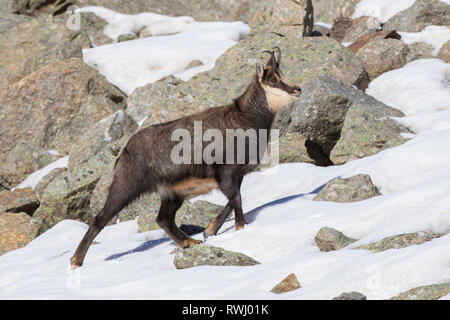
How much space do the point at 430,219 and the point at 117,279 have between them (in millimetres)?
4260

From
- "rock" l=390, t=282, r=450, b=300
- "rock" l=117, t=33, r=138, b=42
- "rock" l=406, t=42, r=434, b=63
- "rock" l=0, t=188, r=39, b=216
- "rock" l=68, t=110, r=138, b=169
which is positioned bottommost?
"rock" l=0, t=188, r=39, b=216

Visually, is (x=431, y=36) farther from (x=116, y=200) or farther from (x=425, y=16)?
(x=116, y=200)

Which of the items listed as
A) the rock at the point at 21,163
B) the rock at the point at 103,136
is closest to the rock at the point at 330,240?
the rock at the point at 103,136

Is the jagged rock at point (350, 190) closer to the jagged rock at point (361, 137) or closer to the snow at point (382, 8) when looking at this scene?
the jagged rock at point (361, 137)

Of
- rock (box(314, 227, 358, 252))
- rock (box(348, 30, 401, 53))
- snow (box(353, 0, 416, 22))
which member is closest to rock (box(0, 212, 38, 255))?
rock (box(314, 227, 358, 252))

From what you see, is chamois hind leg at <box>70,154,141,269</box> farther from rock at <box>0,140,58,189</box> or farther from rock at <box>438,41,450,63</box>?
rock at <box>438,41,450,63</box>

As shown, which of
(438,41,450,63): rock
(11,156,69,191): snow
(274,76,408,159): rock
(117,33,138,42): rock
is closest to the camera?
(274,76,408,159): rock

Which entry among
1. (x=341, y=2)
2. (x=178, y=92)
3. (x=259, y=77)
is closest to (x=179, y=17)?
(x=341, y=2)

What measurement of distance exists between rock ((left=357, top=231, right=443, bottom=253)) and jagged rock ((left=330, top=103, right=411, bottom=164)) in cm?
→ 600

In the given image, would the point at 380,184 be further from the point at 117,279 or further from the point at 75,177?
the point at 75,177

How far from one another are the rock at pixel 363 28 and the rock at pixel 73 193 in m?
11.9

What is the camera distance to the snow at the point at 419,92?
1647cm

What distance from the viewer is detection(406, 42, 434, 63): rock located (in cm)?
2173
